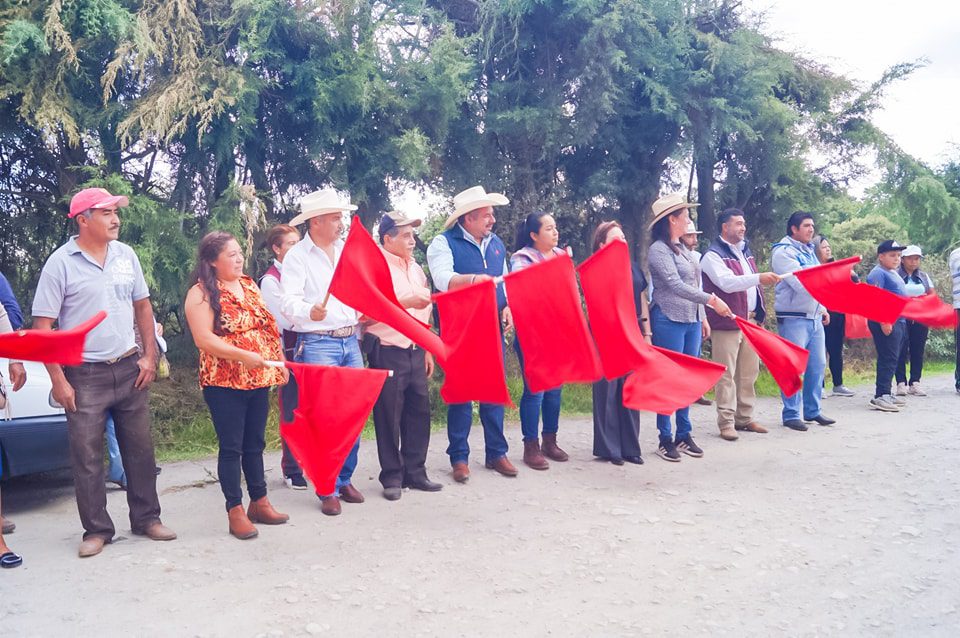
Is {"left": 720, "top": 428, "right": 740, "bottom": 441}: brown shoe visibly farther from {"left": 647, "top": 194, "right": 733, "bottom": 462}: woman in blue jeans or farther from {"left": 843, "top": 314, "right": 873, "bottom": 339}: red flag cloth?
{"left": 843, "top": 314, "right": 873, "bottom": 339}: red flag cloth

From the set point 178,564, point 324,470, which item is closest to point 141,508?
point 178,564

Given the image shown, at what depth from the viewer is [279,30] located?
8656 mm

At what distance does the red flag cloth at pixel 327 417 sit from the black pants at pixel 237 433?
0.67 feet

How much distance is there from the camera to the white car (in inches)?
214

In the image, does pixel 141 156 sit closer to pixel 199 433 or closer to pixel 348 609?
pixel 199 433

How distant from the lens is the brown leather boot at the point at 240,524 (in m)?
4.80

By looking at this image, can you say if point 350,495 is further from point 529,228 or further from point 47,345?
point 529,228

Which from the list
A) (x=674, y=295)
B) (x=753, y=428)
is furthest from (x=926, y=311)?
(x=674, y=295)

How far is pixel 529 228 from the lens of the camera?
21.9ft

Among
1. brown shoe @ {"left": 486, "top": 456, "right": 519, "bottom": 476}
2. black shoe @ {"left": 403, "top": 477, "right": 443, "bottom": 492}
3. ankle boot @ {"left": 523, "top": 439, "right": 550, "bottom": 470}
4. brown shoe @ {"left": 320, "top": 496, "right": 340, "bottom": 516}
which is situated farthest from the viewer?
ankle boot @ {"left": 523, "top": 439, "right": 550, "bottom": 470}

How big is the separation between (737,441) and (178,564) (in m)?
5.18

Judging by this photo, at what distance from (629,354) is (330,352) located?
2134mm

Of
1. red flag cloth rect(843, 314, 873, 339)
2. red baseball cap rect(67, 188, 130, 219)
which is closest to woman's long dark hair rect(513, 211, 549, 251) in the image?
red baseball cap rect(67, 188, 130, 219)

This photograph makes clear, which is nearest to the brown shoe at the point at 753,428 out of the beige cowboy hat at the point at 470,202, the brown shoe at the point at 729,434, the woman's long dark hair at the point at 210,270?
the brown shoe at the point at 729,434
